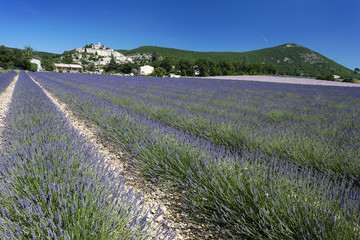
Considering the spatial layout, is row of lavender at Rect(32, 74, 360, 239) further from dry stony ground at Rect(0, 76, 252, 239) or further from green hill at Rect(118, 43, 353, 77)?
green hill at Rect(118, 43, 353, 77)

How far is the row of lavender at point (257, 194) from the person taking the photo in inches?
43.4

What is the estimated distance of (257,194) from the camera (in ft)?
4.55

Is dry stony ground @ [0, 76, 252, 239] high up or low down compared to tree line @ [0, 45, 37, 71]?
down

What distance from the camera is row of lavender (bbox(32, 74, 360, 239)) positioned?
1.10 meters

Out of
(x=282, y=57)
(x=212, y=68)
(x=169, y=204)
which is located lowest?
(x=169, y=204)

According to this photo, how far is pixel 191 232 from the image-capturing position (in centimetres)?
155

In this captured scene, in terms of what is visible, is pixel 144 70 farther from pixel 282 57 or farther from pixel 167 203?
pixel 282 57

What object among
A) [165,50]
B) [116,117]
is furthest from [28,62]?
[165,50]

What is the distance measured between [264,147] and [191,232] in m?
1.54

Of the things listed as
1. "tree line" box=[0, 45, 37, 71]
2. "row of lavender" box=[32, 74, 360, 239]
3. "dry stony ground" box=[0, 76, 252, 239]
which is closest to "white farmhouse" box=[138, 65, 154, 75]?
"tree line" box=[0, 45, 37, 71]

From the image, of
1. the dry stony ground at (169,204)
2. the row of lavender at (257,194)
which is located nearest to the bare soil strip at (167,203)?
the dry stony ground at (169,204)

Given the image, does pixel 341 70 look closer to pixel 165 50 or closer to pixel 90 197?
pixel 165 50

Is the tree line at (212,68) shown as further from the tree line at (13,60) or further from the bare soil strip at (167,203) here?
the bare soil strip at (167,203)

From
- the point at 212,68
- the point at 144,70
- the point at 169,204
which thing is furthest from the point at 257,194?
the point at 144,70
